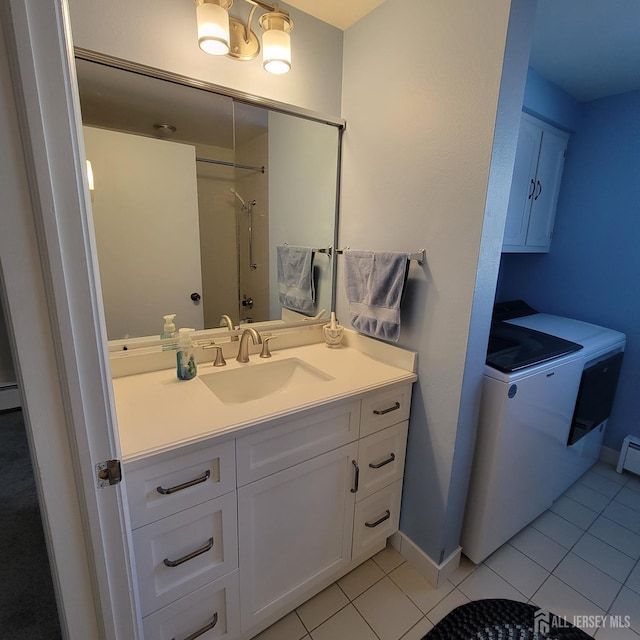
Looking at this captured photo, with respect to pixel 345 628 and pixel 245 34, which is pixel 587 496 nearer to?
pixel 345 628

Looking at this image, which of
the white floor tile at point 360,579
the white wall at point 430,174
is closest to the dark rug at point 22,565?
the white floor tile at point 360,579

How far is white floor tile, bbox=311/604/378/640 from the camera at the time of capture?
4.14 feet

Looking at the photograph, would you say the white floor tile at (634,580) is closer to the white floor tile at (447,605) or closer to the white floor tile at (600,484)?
the white floor tile at (600,484)

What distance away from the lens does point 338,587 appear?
1451mm

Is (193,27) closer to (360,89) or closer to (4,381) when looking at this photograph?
(360,89)

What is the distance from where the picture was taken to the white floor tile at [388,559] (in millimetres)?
1551

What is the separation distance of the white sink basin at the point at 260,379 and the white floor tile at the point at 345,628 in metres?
0.90

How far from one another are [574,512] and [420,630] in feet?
3.99

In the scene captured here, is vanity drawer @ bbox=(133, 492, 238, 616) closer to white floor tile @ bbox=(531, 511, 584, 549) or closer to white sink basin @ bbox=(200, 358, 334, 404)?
white sink basin @ bbox=(200, 358, 334, 404)

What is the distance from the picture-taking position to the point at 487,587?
4.78 ft

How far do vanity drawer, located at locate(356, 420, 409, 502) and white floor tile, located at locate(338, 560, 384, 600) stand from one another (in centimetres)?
41

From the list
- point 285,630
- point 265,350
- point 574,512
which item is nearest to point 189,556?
point 285,630

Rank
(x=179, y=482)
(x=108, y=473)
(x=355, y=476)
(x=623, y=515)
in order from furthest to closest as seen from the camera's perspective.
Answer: (x=623, y=515) < (x=355, y=476) < (x=179, y=482) < (x=108, y=473)

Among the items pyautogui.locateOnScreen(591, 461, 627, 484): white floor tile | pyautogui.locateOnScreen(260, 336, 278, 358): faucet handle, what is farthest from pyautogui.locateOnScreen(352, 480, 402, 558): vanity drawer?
pyautogui.locateOnScreen(591, 461, 627, 484): white floor tile
